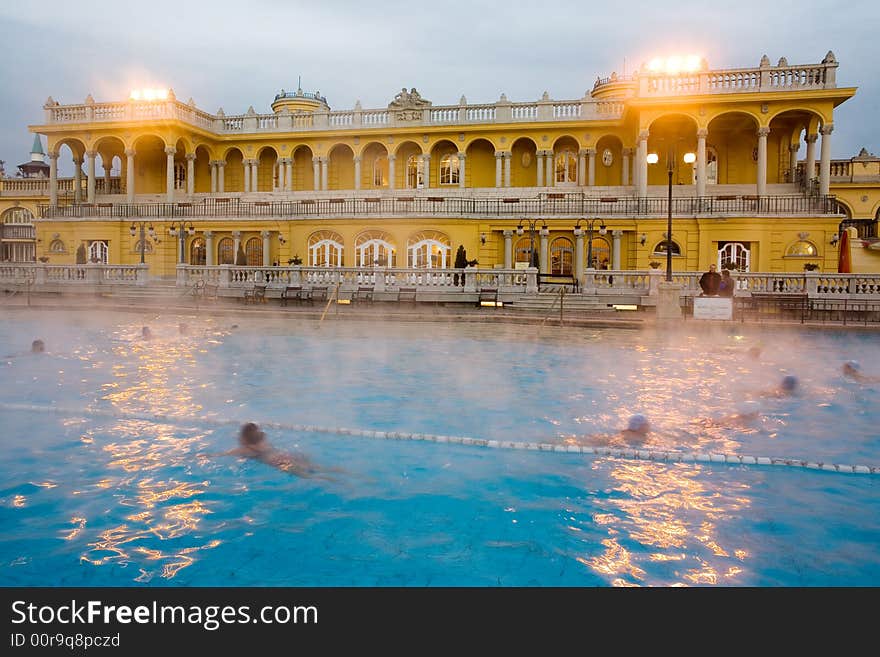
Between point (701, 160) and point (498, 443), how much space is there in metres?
29.3

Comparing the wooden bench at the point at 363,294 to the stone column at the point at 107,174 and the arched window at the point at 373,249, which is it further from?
the stone column at the point at 107,174

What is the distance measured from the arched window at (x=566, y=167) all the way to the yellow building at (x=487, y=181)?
128 mm

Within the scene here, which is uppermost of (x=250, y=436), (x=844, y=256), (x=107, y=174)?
(x=107, y=174)

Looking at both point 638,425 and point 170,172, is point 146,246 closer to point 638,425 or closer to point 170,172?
point 170,172

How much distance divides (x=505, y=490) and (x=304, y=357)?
8.76 m

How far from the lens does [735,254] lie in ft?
106

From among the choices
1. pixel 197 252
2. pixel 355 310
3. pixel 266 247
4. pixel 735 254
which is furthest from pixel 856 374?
pixel 197 252

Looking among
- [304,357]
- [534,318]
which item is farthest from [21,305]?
[534,318]

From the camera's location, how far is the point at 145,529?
5.51m

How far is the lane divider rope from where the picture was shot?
23.7 feet

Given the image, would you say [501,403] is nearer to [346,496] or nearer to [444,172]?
[346,496]

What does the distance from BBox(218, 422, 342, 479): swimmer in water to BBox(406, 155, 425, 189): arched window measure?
3567 cm

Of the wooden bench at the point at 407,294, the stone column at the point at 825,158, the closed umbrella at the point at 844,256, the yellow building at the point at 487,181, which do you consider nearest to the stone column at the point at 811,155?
the yellow building at the point at 487,181
